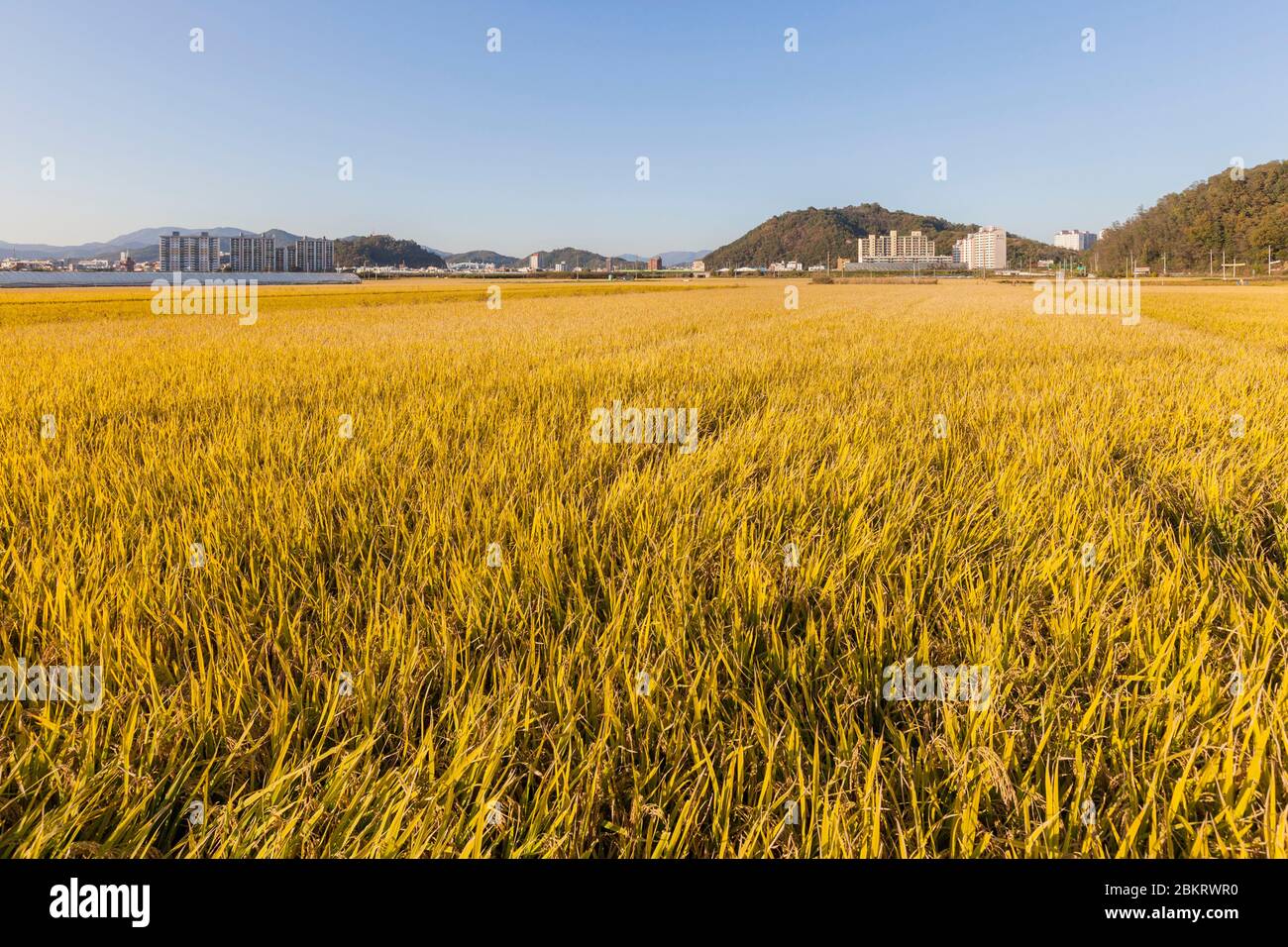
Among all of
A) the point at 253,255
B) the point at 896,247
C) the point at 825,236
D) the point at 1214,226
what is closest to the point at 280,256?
the point at 253,255

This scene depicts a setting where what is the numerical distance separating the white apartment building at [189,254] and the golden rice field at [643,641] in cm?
14243

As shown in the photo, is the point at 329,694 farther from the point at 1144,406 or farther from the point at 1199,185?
the point at 1199,185

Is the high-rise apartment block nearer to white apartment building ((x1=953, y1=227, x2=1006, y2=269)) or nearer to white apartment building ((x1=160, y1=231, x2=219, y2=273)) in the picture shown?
white apartment building ((x1=160, y1=231, x2=219, y2=273))

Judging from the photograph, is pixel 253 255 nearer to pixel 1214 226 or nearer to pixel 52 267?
pixel 52 267

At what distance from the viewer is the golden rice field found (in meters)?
0.86

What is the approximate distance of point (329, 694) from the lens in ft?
3.50

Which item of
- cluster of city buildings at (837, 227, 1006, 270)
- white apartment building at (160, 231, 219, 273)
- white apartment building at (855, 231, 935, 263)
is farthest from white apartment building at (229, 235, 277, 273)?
white apartment building at (855, 231, 935, 263)

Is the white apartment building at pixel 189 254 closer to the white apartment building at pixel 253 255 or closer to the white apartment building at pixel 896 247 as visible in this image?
the white apartment building at pixel 253 255

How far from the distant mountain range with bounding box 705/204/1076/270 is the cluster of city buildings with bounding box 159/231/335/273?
83.6 m

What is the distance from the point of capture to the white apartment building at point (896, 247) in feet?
461

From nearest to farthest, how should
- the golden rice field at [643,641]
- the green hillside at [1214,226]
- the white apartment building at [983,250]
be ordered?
the golden rice field at [643,641] < the green hillside at [1214,226] < the white apartment building at [983,250]

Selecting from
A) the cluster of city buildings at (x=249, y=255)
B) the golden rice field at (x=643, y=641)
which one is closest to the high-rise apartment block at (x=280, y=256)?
the cluster of city buildings at (x=249, y=255)

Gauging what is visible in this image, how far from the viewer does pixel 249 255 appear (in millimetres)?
106125
